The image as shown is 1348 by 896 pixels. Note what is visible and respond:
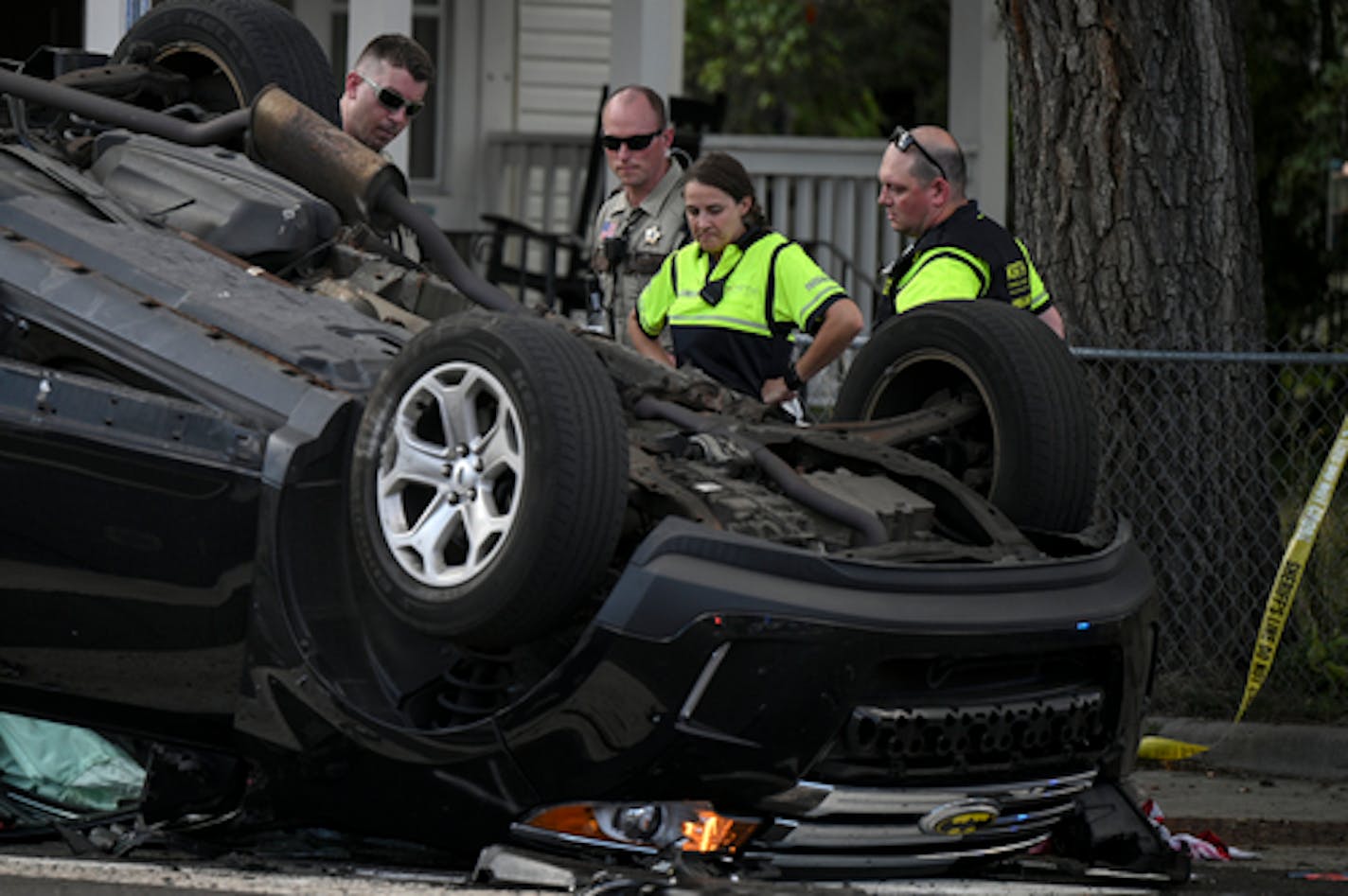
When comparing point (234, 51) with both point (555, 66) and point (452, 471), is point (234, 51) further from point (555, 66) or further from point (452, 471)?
point (555, 66)

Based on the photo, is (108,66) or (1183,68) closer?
(108,66)

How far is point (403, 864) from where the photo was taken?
473cm

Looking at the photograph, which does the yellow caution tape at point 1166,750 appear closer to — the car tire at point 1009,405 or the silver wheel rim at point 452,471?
the car tire at point 1009,405

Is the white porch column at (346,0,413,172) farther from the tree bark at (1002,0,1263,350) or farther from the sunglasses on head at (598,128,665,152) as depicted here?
the sunglasses on head at (598,128,665,152)

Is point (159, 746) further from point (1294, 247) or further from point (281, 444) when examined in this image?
point (1294, 247)

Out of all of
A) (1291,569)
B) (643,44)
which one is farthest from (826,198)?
(1291,569)

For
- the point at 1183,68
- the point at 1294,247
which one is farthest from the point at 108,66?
the point at 1294,247

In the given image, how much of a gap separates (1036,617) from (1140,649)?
0.41 m

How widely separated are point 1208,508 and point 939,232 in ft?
7.31

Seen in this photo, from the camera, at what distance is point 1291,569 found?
26.1ft

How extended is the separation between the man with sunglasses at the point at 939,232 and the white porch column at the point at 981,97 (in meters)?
7.99

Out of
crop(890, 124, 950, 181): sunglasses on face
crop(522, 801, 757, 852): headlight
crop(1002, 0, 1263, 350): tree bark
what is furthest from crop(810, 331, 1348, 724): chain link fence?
crop(522, 801, 757, 852): headlight

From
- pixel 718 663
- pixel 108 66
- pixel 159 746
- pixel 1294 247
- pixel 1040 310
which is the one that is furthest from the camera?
pixel 1294 247

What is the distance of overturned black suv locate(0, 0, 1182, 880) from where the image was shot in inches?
167
